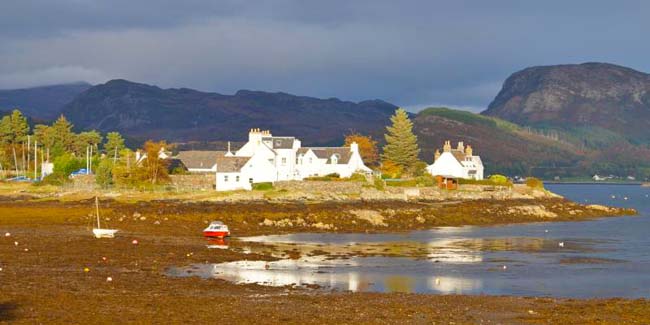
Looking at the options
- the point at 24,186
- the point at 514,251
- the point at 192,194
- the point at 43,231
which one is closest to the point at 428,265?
the point at 514,251

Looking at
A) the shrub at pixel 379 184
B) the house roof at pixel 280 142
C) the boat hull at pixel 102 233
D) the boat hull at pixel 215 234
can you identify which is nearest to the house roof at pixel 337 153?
the house roof at pixel 280 142

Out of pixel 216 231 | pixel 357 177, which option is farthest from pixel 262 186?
pixel 216 231

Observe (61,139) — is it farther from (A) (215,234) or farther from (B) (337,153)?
(A) (215,234)

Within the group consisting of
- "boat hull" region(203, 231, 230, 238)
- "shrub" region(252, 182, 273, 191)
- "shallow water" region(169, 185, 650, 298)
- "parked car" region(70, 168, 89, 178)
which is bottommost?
"shallow water" region(169, 185, 650, 298)

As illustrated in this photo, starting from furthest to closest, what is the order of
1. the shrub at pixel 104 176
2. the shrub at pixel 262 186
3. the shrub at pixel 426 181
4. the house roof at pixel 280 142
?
the house roof at pixel 280 142 → the shrub at pixel 426 181 → the shrub at pixel 104 176 → the shrub at pixel 262 186

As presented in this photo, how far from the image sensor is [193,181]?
10006 centimetres

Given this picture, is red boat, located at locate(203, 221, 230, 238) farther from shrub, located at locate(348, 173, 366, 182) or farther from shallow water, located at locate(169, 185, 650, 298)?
shrub, located at locate(348, 173, 366, 182)

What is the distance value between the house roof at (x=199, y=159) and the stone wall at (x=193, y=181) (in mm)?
9706

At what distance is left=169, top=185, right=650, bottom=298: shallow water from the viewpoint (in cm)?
4078

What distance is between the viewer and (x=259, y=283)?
1556 inches

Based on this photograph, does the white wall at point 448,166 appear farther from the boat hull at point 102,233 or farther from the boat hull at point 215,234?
the boat hull at point 102,233

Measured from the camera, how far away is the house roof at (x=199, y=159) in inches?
4375

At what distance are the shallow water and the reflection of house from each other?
97.9 ft

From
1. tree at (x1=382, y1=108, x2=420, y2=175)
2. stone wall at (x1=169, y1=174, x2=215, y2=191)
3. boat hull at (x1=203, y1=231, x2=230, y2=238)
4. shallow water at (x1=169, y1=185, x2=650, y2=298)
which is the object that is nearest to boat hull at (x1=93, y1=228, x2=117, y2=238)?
boat hull at (x1=203, y1=231, x2=230, y2=238)
